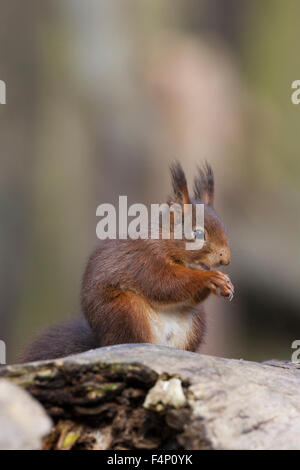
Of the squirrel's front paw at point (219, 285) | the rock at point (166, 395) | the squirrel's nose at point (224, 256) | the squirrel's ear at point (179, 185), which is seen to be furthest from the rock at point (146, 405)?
the squirrel's ear at point (179, 185)

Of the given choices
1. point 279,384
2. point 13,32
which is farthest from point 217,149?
point 279,384

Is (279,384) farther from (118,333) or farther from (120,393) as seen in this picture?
(118,333)

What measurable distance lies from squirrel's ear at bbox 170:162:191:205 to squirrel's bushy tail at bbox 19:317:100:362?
0.67 metres

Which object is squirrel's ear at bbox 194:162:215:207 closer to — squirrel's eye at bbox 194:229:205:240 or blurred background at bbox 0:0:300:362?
squirrel's eye at bbox 194:229:205:240

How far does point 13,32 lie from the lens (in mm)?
7625

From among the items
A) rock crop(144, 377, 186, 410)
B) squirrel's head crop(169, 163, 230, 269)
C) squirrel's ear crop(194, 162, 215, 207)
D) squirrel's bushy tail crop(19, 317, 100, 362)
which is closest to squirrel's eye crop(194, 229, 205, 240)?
squirrel's head crop(169, 163, 230, 269)

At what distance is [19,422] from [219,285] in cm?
134

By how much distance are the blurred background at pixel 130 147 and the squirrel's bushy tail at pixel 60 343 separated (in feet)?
10.6

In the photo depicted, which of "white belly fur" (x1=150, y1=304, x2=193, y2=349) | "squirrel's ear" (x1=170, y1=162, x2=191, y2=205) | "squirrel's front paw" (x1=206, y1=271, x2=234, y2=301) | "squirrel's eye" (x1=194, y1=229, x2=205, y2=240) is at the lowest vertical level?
"white belly fur" (x1=150, y1=304, x2=193, y2=349)

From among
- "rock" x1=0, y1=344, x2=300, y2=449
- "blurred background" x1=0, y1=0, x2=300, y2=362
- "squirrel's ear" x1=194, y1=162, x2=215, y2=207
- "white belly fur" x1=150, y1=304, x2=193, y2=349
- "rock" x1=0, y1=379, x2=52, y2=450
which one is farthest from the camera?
"blurred background" x1=0, y1=0, x2=300, y2=362

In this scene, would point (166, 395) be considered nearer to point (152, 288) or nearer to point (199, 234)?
point (152, 288)

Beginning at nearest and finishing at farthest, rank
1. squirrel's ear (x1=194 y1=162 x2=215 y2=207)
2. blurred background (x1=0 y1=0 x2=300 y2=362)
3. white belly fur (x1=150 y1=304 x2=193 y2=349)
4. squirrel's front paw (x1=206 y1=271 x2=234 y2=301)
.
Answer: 1. squirrel's front paw (x1=206 y1=271 x2=234 y2=301)
2. white belly fur (x1=150 y1=304 x2=193 y2=349)
3. squirrel's ear (x1=194 y1=162 x2=215 y2=207)
4. blurred background (x1=0 y1=0 x2=300 y2=362)

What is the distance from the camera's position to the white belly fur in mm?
2992

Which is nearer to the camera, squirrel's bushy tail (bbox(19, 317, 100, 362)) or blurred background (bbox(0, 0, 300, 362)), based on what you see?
squirrel's bushy tail (bbox(19, 317, 100, 362))
